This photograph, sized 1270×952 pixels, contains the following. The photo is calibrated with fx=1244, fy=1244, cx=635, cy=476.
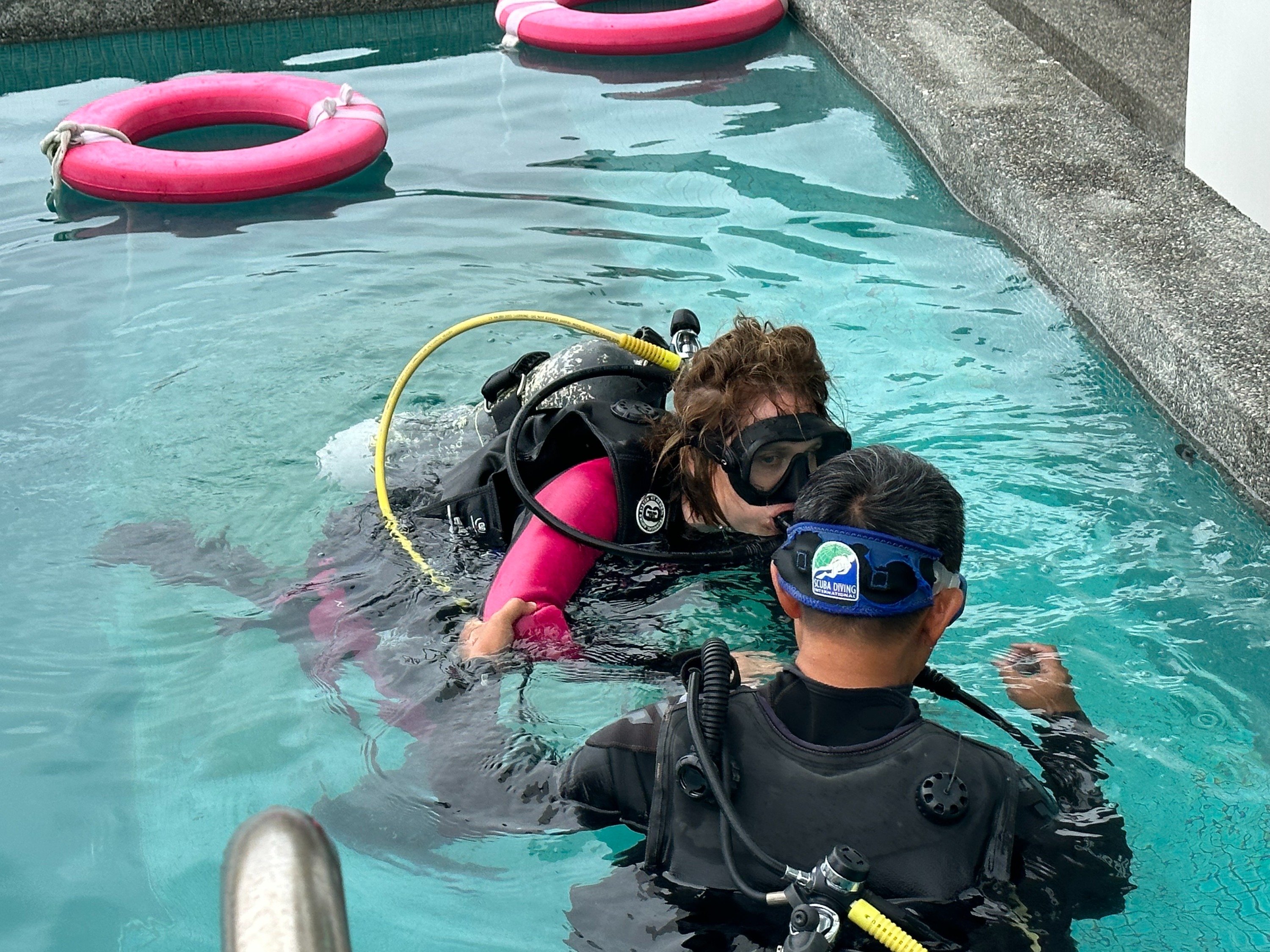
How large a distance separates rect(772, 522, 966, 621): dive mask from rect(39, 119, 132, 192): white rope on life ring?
6.13 m

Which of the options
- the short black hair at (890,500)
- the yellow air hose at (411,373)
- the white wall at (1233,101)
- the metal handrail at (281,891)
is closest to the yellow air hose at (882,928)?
the short black hair at (890,500)

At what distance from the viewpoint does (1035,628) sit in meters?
3.53

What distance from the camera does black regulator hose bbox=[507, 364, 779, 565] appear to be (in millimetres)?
2938

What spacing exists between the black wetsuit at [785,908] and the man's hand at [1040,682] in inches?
7.1

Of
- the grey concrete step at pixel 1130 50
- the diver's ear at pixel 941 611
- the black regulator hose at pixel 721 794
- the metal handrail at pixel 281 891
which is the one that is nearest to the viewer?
the metal handrail at pixel 281 891

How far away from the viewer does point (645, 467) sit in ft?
10.1

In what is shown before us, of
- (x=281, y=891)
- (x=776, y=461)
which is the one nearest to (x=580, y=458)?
(x=776, y=461)

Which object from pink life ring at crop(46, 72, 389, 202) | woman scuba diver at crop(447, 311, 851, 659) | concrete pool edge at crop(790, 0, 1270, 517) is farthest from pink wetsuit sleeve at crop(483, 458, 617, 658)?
pink life ring at crop(46, 72, 389, 202)

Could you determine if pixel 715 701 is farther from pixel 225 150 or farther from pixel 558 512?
pixel 225 150

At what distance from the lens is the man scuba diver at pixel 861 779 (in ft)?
6.34

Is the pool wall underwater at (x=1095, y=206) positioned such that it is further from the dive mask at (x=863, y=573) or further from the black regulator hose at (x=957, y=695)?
the dive mask at (x=863, y=573)

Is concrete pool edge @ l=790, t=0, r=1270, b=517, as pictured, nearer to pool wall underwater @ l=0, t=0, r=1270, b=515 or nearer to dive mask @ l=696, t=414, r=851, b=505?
pool wall underwater @ l=0, t=0, r=1270, b=515

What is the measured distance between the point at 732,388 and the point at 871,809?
1.17 meters

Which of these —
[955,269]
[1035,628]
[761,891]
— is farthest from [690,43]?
[761,891]
